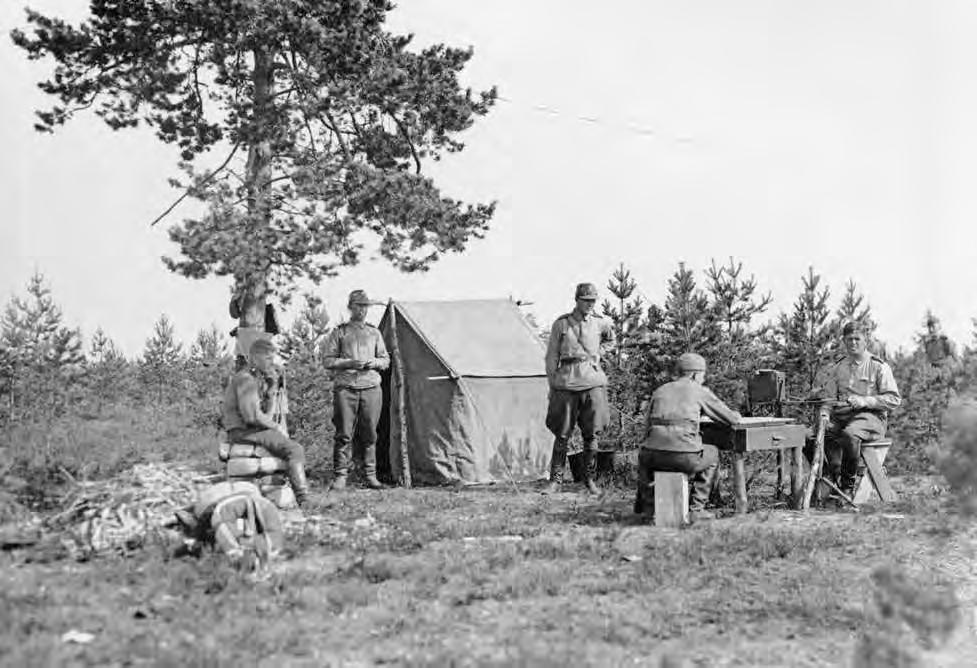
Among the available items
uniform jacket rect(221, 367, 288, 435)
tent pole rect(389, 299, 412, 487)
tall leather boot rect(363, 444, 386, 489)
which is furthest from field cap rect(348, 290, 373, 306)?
uniform jacket rect(221, 367, 288, 435)

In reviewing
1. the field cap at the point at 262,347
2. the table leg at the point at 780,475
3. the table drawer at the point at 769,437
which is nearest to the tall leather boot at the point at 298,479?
the field cap at the point at 262,347

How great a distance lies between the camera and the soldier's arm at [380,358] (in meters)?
10.9

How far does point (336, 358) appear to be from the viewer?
1095 centimetres

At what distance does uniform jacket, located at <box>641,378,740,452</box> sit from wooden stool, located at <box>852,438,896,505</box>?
2141 mm

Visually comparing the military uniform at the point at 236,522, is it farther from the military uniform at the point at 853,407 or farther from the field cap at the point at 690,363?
the military uniform at the point at 853,407

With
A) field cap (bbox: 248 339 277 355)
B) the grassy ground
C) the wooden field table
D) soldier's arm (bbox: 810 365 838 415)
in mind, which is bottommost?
the grassy ground

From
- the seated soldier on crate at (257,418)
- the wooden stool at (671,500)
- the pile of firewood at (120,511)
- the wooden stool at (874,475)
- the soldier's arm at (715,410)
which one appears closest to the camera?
the pile of firewood at (120,511)

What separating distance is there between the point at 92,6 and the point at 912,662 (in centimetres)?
1613

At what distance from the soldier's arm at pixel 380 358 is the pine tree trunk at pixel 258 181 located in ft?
14.8

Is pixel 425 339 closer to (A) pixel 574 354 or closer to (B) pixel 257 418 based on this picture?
(A) pixel 574 354

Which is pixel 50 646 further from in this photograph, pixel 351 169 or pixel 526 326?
pixel 351 169

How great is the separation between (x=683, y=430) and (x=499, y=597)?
9.78ft

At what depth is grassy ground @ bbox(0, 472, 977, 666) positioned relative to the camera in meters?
4.92

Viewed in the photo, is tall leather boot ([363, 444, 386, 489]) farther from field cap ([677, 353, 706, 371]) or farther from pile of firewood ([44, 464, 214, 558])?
field cap ([677, 353, 706, 371])
